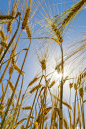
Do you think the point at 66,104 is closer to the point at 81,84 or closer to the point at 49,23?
the point at 81,84

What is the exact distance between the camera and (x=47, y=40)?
5.50 ft

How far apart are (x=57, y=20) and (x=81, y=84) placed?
3.75 ft

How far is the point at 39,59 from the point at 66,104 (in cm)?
102

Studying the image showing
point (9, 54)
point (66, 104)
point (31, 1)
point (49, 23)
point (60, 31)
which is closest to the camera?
point (60, 31)

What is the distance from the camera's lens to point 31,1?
1.94 m

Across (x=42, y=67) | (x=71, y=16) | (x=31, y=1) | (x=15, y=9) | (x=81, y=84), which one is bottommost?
(x=81, y=84)

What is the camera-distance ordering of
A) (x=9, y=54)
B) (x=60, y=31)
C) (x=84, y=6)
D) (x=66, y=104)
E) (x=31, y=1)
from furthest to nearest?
1. (x=66, y=104)
2. (x=31, y=1)
3. (x=9, y=54)
4. (x=60, y=31)
5. (x=84, y=6)

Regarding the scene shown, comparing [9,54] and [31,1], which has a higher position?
[31,1]

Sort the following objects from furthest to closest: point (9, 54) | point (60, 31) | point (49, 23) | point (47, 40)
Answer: point (9, 54) → point (47, 40) → point (49, 23) → point (60, 31)

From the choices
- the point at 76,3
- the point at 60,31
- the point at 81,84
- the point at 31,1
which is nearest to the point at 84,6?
the point at 76,3

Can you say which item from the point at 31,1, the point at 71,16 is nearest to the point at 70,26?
the point at 71,16

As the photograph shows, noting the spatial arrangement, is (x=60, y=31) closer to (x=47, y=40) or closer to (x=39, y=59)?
(x=47, y=40)

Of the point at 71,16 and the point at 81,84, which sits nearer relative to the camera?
the point at 71,16

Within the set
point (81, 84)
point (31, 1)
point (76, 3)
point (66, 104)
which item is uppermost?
point (31, 1)
